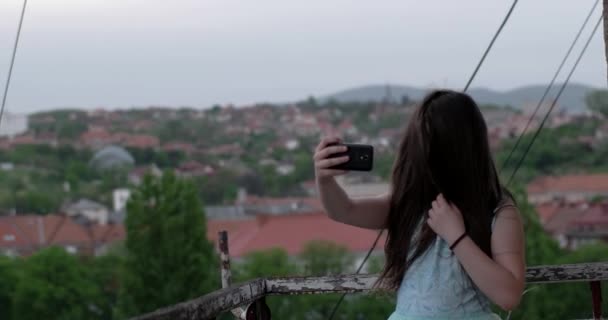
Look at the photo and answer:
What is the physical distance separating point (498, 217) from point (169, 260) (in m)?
38.8

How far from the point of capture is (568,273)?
2.52m

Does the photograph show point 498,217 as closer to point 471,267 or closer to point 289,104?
point 471,267

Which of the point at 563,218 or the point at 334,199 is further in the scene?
the point at 563,218

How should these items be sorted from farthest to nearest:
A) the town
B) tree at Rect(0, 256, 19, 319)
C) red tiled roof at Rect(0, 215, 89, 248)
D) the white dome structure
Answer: the white dome structure → red tiled roof at Rect(0, 215, 89, 248) → the town → tree at Rect(0, 256, 19, 319)

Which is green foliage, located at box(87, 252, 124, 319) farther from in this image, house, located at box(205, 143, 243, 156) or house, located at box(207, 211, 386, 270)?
house, located at box(205, 143, 243, 156)

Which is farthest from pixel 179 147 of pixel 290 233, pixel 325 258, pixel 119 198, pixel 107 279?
pixel 107 279

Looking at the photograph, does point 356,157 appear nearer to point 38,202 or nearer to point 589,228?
Result: point 589,228

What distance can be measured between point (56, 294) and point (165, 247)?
6.22 meters

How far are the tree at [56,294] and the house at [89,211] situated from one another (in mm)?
19273

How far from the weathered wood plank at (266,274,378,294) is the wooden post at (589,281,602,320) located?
53 centimetres

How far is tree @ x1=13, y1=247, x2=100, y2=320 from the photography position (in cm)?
4347

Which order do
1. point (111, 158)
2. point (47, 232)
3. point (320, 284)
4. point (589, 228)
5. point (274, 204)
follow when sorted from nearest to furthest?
point (320, 284) < point (589, 228) < point (47, 232) < point (274, 204) < point (111, 158)

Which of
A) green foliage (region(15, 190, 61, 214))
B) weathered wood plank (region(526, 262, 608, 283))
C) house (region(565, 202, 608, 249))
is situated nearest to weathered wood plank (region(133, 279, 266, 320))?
weathered wood plank (region(526, 262, 608, 283))

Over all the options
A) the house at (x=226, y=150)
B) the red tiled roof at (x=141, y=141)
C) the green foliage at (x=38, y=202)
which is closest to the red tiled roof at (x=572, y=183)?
the green foliage at (x=38, y=202)
